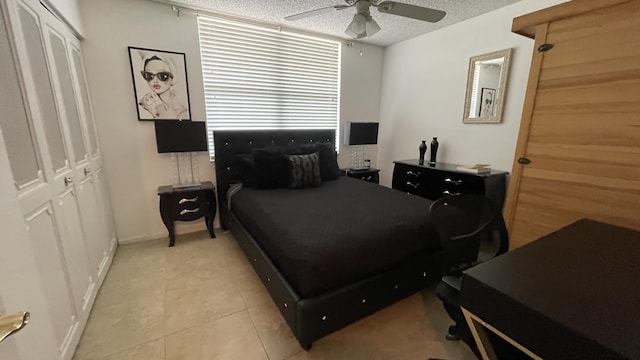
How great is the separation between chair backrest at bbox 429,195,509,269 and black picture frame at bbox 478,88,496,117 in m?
1.80

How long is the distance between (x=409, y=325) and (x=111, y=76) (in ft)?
11.5

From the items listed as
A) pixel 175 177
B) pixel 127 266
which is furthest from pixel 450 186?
pixel 127 266

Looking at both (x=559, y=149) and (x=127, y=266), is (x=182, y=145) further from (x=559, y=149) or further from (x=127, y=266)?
(x=559, y=149)

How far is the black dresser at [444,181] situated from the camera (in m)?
2.54

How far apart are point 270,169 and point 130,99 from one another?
5.34 ft

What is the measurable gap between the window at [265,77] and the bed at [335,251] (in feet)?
4.43

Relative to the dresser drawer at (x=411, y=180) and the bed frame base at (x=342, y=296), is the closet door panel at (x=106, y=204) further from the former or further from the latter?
the dresser drawer at (x=411, y=180)

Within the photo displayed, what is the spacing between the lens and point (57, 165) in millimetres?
1578

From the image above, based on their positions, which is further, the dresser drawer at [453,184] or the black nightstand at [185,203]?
the black nightstand at [185,203]

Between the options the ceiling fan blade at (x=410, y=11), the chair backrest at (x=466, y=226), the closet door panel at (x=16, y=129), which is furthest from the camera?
the ceiling fan blade at (x=410, y=11)

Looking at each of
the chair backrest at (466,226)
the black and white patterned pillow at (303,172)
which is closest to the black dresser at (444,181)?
the chair backrest at (466,226)

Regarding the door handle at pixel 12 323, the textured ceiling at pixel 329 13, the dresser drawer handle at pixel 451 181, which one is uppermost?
the textured ceiling at pixel 329 13

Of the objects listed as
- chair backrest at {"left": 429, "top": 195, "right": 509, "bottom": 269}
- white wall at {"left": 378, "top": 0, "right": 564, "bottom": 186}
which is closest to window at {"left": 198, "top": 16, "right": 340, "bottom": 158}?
white wall at {"left": 378, "top": 0, "right": 564, "bottom": 186}

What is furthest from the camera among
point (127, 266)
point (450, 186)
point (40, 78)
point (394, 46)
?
point (394, 46)
